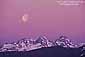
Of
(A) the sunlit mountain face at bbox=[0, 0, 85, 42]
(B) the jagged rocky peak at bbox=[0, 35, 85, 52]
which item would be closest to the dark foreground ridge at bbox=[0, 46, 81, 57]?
(B) the jagged rocky peak at bbox=[0, 35, 85, 52]

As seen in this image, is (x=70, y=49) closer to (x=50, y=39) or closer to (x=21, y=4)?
(x=50, y=39)

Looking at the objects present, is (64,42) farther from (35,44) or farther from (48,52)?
(35,44)

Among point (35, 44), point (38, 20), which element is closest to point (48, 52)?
point (35, 44)

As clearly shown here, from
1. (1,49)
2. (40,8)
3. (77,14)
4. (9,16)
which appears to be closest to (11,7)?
(9,16)

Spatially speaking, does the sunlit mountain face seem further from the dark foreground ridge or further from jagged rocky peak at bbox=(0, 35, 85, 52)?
the dark foreground ridge

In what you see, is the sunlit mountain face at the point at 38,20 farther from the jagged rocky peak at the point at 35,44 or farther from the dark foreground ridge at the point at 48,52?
the dark foreground ridge at the point at 48,52

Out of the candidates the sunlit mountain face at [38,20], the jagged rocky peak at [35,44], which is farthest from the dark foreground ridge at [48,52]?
the sunlit mountain face at [38,20]
